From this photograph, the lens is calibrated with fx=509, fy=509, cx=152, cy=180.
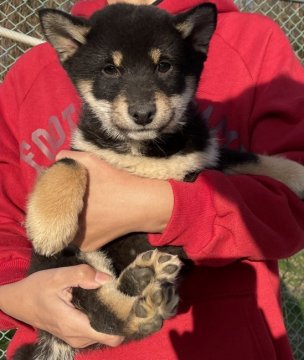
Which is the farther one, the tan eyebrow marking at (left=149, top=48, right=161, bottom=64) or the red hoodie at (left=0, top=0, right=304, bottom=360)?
the tan eyebrow marking at (left=149, top=48, right=161, bottom=64)

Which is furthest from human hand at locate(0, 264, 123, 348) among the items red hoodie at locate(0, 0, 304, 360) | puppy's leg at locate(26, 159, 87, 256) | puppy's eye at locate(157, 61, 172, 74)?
puppy's eye at locate(157, 61, 172, 74)

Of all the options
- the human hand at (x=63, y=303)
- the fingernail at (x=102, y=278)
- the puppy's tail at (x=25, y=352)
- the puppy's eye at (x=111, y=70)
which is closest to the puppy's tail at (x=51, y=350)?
the puppy's tail at (x=25, y=352)

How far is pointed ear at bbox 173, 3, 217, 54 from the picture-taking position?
2.21 metres

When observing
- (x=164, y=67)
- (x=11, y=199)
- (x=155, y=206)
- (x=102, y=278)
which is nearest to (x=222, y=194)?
(x=155, y=206)

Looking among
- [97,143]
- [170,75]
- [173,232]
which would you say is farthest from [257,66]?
[173,232]

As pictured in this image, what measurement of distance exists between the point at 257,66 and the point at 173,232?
1010mm

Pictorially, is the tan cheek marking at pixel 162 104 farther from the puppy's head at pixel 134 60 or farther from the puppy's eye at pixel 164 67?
the puppy's eye at pixel 164 67

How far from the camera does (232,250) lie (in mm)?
1885

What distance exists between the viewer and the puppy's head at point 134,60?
2.09 m

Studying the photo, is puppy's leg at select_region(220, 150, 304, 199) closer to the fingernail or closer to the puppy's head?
the puppy's head

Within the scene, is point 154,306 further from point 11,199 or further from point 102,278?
point 11,199

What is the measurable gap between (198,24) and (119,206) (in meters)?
0.91

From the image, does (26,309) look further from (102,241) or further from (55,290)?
(102,241)

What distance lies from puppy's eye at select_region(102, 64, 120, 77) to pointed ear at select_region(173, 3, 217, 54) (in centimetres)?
35
